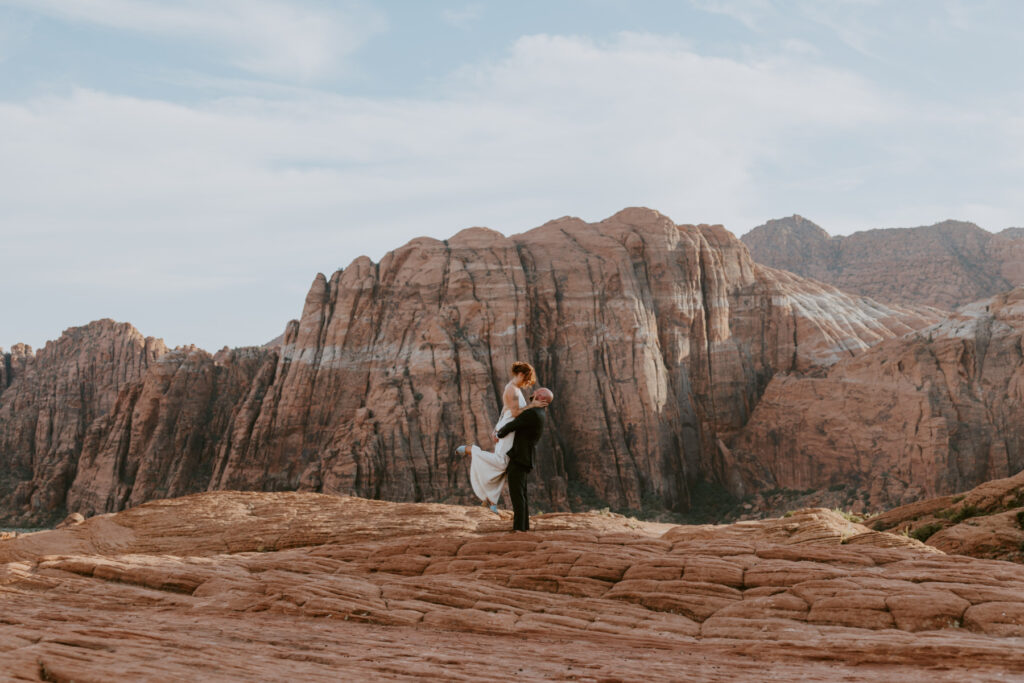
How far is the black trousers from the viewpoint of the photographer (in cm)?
1612

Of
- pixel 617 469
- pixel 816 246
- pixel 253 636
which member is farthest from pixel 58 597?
pixel 816 246

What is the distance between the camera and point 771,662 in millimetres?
9828

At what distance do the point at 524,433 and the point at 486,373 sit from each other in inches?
2198

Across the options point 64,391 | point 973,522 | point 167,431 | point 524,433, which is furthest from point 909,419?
point 64,391

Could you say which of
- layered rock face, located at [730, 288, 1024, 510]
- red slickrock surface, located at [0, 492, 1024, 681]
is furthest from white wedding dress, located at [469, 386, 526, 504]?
layered rock face, located at [730, 288, 1024, 510]

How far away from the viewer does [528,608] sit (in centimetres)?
1277

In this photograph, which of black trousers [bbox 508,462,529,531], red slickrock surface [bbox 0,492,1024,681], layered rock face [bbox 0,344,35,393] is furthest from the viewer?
layered rock face [bbox 0,344,35,393]

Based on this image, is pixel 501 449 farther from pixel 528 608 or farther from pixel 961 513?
pixel 961 513

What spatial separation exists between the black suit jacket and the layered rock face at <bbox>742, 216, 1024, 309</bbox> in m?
123

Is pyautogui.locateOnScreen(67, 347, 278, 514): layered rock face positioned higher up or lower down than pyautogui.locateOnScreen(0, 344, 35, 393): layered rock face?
lower down

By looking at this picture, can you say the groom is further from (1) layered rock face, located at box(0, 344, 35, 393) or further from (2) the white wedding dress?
(1) layered rock face, located at box(0, 344, 35, 393)

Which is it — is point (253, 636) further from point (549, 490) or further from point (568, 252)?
point (568, 252)

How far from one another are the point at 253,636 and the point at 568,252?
7119 cm

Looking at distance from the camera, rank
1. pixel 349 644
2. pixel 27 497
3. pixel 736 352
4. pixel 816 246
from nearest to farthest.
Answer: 1. pixel 349 644
2. pixel 736 352
3. pixel 27 497
4. pixel 816 246
